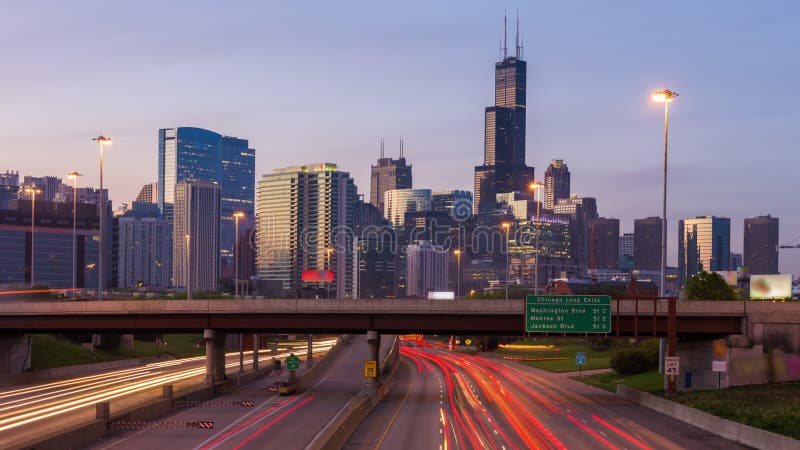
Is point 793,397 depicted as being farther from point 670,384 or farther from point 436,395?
point 436,395

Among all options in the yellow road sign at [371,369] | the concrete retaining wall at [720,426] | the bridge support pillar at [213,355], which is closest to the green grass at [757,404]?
the concrete retaining wall at [720,426]

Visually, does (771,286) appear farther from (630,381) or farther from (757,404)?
(757,404)

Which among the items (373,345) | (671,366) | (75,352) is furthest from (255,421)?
(75,352)

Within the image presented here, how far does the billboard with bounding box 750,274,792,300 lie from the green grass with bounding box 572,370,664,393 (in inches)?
541

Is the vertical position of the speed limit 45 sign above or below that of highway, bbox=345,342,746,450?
above

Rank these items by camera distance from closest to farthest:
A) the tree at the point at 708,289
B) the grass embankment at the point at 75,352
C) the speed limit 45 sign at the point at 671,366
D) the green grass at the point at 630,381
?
the speed limit 45 sign at the point at 671,366 < the green grass at the point at 630,381 < the grass embankment at the point at 75,352 < the tree at the point at 708,289

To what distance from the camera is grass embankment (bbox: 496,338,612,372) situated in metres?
123

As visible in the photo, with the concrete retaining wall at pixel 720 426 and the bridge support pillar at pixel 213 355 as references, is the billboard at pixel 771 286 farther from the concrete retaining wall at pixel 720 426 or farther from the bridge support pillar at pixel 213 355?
the bridge support pillar at pixel 213 355

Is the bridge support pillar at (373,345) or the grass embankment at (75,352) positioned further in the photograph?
the grass embankment at (75,352)

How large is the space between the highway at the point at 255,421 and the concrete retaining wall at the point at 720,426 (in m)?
22.3

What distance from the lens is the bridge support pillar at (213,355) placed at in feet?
269

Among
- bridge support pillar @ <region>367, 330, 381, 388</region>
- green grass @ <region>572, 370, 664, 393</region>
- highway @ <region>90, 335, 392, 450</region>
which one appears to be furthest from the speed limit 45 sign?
bridge support pillar @ <region>367, 330, 381, 388</region>

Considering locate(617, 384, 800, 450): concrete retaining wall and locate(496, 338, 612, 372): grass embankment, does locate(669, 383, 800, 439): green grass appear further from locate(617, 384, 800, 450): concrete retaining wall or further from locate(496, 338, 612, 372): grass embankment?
locate(496, 338, 612, 372): grass embankment

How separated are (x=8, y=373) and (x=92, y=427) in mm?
45192
